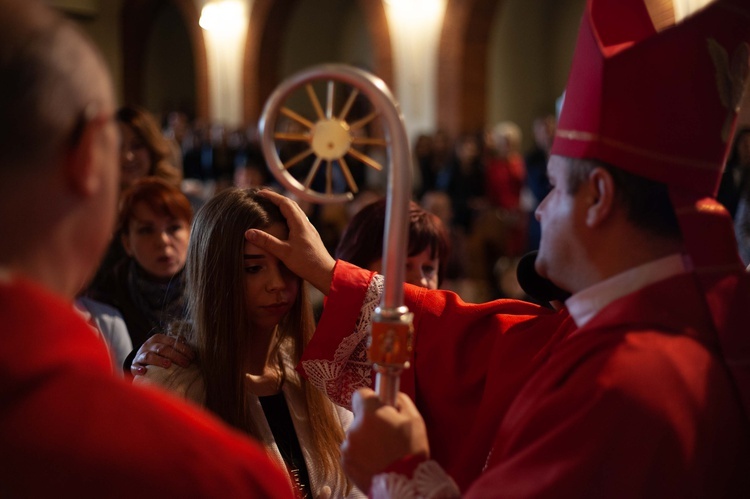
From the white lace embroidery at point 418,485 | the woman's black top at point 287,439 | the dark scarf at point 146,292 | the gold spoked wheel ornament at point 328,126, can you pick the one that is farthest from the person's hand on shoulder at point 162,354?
the dark scarf at point 146,292

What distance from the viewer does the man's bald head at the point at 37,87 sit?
83cm

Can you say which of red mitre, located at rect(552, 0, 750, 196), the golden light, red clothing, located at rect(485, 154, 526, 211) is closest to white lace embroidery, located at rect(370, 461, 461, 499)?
red mitre, located at rect(552, 0, 750, 196)

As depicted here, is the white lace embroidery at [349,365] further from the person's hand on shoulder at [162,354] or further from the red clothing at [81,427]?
the red clothing at [81,427]

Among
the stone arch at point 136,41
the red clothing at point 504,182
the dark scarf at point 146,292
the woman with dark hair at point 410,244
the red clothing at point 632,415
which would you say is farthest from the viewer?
the stone arch at point 136,41

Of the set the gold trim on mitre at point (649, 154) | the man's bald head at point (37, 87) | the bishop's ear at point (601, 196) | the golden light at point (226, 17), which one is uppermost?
the golden light at point (226, 17)

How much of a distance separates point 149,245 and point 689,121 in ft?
6.96

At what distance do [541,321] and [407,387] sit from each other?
0.31 metres

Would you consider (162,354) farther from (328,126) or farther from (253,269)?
(328,126)

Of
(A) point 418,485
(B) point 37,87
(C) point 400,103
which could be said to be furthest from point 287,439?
(C) point 400,103

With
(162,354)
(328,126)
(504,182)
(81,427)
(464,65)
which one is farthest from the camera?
(464,65)

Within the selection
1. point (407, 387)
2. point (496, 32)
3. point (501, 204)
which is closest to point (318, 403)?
point (407, 387)

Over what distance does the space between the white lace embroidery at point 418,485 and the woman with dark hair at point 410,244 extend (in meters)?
1.24

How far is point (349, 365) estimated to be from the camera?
6.23ft

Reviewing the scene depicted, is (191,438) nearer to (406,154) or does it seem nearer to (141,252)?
(406,154)
